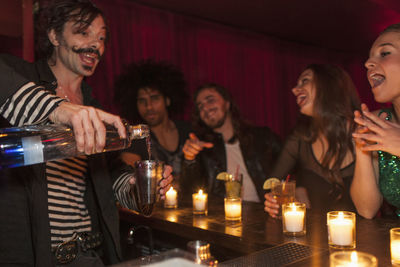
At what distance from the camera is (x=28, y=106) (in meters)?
1.38

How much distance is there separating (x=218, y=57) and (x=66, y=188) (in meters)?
5.84

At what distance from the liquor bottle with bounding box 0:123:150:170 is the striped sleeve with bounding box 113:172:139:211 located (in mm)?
713

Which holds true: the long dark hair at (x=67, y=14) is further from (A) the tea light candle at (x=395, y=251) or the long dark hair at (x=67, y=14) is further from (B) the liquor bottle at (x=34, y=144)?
(A) the tea light candle at (x=395, y=251)

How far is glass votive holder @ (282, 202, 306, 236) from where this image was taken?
178 cm

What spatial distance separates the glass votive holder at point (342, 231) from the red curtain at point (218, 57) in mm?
4500

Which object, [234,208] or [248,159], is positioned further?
[248,159]

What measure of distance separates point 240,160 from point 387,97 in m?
2.00

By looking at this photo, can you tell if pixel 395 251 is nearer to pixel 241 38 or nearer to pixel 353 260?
pixel 353 260

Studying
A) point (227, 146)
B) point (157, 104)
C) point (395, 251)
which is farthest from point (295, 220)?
point (157, 104)

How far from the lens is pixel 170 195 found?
262cm

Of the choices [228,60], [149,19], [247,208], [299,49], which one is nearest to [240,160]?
[247,208]

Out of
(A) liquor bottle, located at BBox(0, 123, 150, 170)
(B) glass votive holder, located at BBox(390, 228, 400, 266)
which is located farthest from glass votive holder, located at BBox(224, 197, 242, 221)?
(A) liquor bottle, located at BBox(0, 123, 150, 170)

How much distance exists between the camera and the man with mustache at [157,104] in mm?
4043

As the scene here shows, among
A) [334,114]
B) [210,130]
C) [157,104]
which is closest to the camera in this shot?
[334,114]
